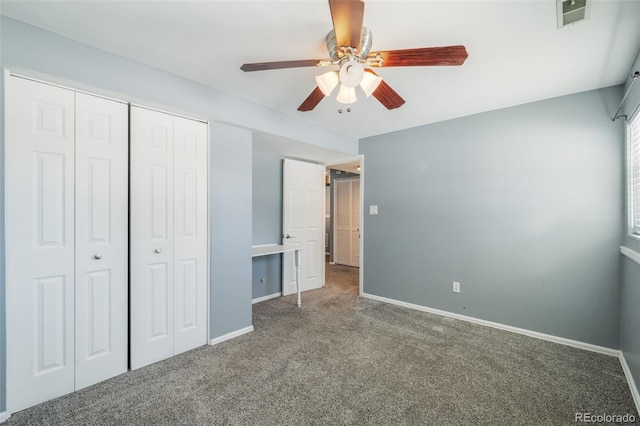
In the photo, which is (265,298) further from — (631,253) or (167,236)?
(631,253)

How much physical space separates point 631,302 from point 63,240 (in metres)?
4.10

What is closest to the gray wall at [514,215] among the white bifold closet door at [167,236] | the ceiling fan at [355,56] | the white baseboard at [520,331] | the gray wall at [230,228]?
the white baseboard at [520,331]

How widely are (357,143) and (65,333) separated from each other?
3792 millimetres

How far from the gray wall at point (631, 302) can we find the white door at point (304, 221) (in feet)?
11.4

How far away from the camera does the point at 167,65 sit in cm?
216

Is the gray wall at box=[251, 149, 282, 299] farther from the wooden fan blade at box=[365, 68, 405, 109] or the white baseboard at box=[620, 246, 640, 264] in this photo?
the white baseboard at box=[620, 246, 640, 264]

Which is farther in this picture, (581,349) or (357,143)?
(357,143)

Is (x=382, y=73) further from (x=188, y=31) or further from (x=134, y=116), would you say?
(x=134, y=116)

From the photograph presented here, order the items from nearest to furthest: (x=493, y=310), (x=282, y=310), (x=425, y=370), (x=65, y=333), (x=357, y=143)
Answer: (x=65, y=333), (x=425, y=370), (x=493, y=310), (x=282, y=310), (x=357, y=143)

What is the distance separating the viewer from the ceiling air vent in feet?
4.85

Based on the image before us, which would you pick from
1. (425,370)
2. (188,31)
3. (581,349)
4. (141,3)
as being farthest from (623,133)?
(141,3)

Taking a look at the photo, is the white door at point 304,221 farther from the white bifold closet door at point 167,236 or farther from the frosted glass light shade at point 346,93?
the frosted glass light shade at point 346,93

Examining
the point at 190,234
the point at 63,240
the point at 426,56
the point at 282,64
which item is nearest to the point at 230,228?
the point at 190,234

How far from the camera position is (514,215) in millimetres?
2924
